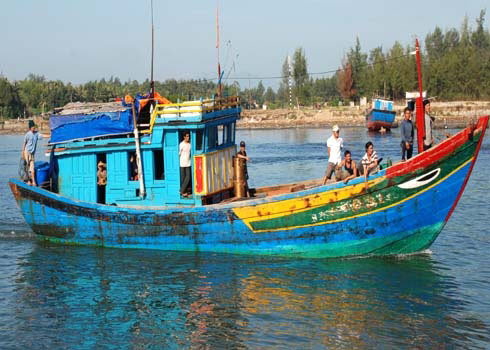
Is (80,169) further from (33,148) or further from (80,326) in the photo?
(80,326)

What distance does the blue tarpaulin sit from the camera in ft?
55.4

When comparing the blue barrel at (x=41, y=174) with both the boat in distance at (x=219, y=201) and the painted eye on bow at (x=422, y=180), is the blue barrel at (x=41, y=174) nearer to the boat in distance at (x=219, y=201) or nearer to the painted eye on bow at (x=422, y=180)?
the boat in distance at (x=219, y=201)

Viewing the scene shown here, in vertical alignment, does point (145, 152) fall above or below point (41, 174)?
above

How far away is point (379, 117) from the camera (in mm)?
66812

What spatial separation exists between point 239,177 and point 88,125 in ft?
12.9

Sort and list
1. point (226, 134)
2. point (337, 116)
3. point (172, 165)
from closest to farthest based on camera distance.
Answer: point (172, 165) → point (226, 134) → point (337, 116)

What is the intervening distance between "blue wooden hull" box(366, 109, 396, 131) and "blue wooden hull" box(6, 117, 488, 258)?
51736mm

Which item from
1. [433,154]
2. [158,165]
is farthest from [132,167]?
[433,154]

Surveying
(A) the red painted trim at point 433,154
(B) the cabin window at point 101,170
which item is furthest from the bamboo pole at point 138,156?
(A) the red painted trim at point 433,154

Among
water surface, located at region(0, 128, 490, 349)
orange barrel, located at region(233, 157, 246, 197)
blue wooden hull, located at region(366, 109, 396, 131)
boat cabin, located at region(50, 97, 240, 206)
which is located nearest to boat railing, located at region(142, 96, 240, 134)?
boat cabin, located at region(50, 97, 240, 206)

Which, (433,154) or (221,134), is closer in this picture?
(433,154)

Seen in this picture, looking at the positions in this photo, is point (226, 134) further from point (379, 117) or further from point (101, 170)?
point (379, 117)

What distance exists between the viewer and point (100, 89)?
99.1 meters

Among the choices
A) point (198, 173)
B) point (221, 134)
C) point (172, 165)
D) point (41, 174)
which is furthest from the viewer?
point (41, 174)
